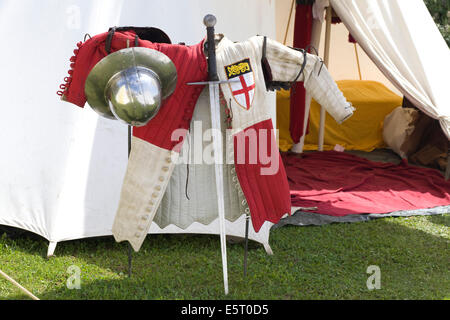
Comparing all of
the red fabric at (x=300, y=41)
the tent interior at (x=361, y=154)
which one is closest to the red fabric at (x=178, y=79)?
the tent interior at (x=361, y=154)

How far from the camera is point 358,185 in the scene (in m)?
4.99

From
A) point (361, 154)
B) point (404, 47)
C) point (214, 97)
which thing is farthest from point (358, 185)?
point (214, 97)

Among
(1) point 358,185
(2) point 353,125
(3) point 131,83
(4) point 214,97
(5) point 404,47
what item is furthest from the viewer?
(2) point 353,125

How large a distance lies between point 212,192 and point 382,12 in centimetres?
232

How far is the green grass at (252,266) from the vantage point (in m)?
2.75

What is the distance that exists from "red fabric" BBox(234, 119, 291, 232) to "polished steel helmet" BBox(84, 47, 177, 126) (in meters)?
0.50

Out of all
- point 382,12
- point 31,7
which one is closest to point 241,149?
point 31,7

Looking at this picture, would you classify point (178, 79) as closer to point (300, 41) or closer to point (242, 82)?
point (242, 82)

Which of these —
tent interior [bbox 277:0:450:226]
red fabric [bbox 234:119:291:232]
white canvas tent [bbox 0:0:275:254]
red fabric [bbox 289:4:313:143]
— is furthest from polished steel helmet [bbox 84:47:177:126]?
red fabric [bbox 289:4:313:143]

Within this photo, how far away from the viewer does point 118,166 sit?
331 cm

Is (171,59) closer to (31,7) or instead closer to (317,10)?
(31,7)

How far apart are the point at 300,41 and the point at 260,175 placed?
346 centimetres

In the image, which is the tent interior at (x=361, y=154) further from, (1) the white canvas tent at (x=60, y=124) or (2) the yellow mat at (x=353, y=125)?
(1) the white canvas tent at (x=60, y=124)

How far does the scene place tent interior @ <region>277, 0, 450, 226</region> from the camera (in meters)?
4.41
